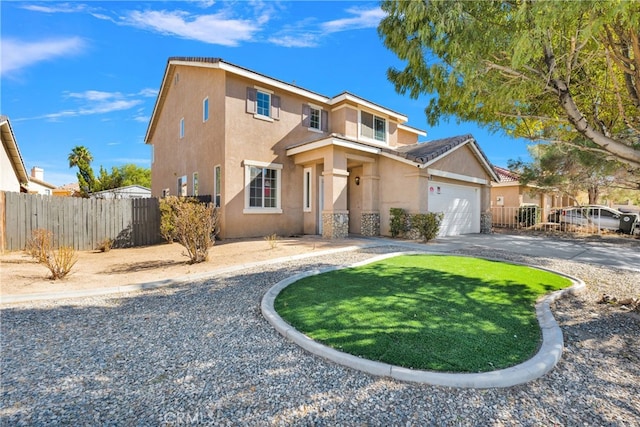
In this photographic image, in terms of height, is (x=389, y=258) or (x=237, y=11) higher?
(x=237, y=11)

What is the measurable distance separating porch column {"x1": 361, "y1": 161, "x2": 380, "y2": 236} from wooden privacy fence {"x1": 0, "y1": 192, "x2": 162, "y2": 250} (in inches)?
394

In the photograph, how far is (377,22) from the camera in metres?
5.43

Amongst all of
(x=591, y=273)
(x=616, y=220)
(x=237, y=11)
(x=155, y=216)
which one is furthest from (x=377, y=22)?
(x=616, y=220)

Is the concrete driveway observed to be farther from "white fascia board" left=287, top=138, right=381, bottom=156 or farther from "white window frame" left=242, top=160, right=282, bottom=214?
"white window frame" left=242, top=160, right=282, bottom=214

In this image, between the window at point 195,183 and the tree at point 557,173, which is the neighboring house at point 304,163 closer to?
the window at point 195,183

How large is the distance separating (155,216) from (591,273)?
53.0ft

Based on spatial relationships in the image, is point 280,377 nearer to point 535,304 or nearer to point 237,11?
point 535,304

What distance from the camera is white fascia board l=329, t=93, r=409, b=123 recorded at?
631 inches

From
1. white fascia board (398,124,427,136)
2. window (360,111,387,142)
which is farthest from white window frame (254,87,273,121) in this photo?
white fascia board (398,124,427,136)

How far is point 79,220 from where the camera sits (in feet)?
39.6

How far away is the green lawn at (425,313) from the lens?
3490 millimetres

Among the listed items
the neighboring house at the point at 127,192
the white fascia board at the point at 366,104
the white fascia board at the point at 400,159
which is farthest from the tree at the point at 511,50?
the neighboring house at the point at 127,192

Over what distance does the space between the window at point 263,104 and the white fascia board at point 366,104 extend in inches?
131

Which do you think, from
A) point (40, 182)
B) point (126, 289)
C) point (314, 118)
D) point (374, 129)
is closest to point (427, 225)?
point (374, 129)
